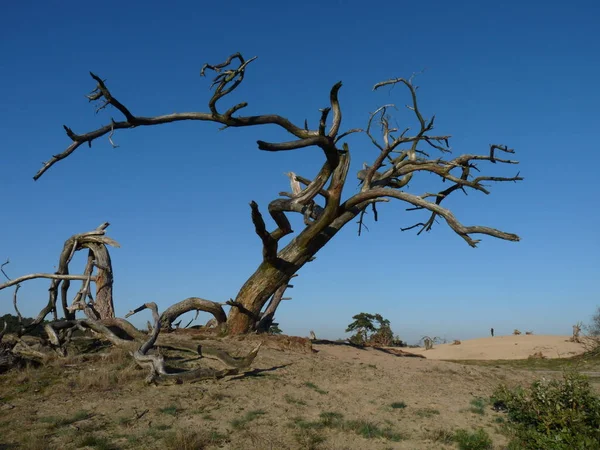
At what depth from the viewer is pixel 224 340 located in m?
11.7

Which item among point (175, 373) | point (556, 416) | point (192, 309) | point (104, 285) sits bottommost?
point (556, 416)

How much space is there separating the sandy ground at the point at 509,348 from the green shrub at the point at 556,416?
1446 cm

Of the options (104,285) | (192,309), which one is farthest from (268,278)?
(104,285)

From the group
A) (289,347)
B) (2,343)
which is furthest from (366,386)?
(2,343)

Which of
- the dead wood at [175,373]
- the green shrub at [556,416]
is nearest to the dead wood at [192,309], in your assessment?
the dead wood at [175,373]

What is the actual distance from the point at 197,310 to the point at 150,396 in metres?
4.77

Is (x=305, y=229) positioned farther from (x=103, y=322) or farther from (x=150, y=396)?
(x=150, y=396)

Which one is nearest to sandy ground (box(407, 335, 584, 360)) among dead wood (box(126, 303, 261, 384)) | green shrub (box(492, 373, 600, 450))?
green shrub (box(492, 373, 600, 450))

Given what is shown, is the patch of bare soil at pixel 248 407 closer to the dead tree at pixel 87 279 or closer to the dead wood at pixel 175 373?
the dead wood at pixel 175 373

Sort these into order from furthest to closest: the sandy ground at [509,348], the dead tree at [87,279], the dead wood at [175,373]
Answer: the sandy ground at [509,348]
the dead tree at [87,279]
the dead wood at [175,373]

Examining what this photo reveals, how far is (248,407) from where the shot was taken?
25.7ft

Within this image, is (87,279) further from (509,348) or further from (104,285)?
(509,348)

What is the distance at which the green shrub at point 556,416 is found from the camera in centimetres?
676

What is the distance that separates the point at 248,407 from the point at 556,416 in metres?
4.09
